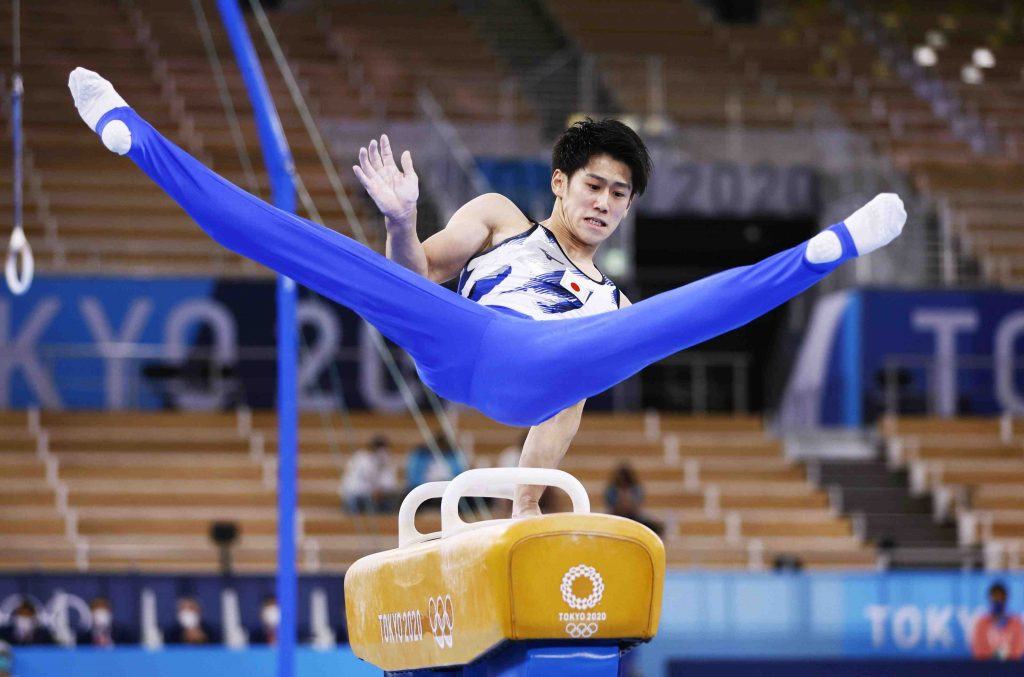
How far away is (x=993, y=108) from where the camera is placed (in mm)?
17125

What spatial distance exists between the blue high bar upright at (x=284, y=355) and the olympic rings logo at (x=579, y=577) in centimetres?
465

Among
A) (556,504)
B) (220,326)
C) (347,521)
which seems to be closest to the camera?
(556,504)

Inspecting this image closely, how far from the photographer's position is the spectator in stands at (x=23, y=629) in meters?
10.6

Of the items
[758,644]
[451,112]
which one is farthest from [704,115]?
[758,644]

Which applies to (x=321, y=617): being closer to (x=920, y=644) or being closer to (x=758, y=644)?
(x=758, y=644)

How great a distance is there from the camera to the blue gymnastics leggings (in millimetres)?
4055

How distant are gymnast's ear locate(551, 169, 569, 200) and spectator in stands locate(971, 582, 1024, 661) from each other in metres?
7.38

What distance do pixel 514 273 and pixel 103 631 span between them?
705 cm

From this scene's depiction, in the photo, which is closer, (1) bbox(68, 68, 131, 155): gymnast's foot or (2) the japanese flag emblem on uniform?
(1) bbox(68, 68, 131, 155): gymnast's foot

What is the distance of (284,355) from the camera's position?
828cm

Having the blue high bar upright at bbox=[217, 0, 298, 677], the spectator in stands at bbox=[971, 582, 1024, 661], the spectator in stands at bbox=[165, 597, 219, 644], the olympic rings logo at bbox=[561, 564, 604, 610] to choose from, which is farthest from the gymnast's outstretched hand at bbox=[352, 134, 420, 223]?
the spectator in stands at bbox=[971, 582, 1024, 661]

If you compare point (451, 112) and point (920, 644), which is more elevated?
point (451, 112)

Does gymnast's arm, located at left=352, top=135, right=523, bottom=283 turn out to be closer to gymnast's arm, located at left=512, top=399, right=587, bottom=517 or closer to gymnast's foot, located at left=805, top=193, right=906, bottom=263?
gymnast's arm, located at left=512, top=399, right=587, bottom=517

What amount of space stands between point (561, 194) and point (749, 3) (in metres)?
16.8
